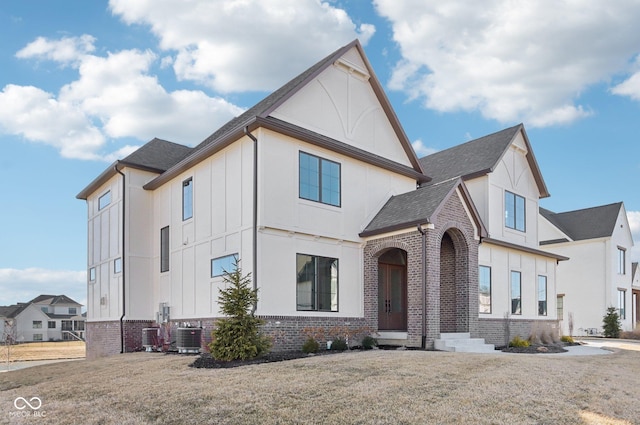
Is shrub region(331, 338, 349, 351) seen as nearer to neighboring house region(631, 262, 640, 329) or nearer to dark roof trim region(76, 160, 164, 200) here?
dark roof trim region(76, 160, 164, 200)

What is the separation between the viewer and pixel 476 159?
23.1 meters

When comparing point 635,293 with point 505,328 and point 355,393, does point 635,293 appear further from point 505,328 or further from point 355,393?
point 355,393

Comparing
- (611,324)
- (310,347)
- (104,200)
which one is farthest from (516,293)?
(104,200)

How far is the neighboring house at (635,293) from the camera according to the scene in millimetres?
37269

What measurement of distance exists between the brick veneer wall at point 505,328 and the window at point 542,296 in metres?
0.87

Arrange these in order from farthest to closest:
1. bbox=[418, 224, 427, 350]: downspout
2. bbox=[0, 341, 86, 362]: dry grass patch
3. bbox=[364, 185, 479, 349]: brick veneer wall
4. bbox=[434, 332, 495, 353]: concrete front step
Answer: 1. bbox=[0, 341, 86, 362]: dry grass patch
2. bbox=[364, 185, 479, 349]: brick veneer wall
3. bbox=[418, 224, 427, 350]: downspout
4. bbox=[434, 332, 495, 353]: concrete front step

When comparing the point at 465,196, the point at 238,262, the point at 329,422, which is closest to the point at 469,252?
the point at 465,196

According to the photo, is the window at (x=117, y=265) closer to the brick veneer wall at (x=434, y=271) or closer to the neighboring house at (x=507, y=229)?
the brick veneer wall at (x=434, y=271)

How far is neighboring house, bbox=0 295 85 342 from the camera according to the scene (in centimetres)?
7062

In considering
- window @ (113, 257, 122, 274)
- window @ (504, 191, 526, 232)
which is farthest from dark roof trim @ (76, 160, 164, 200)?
window @ (504, 191, 526, 232)

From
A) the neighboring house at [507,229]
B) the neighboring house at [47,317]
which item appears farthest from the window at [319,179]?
the neighboring house at [47,317]

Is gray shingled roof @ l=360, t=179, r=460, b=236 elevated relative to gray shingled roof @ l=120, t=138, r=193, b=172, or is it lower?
lower

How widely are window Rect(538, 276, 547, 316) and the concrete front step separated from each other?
8255mm

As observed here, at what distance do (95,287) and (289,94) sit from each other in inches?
519
